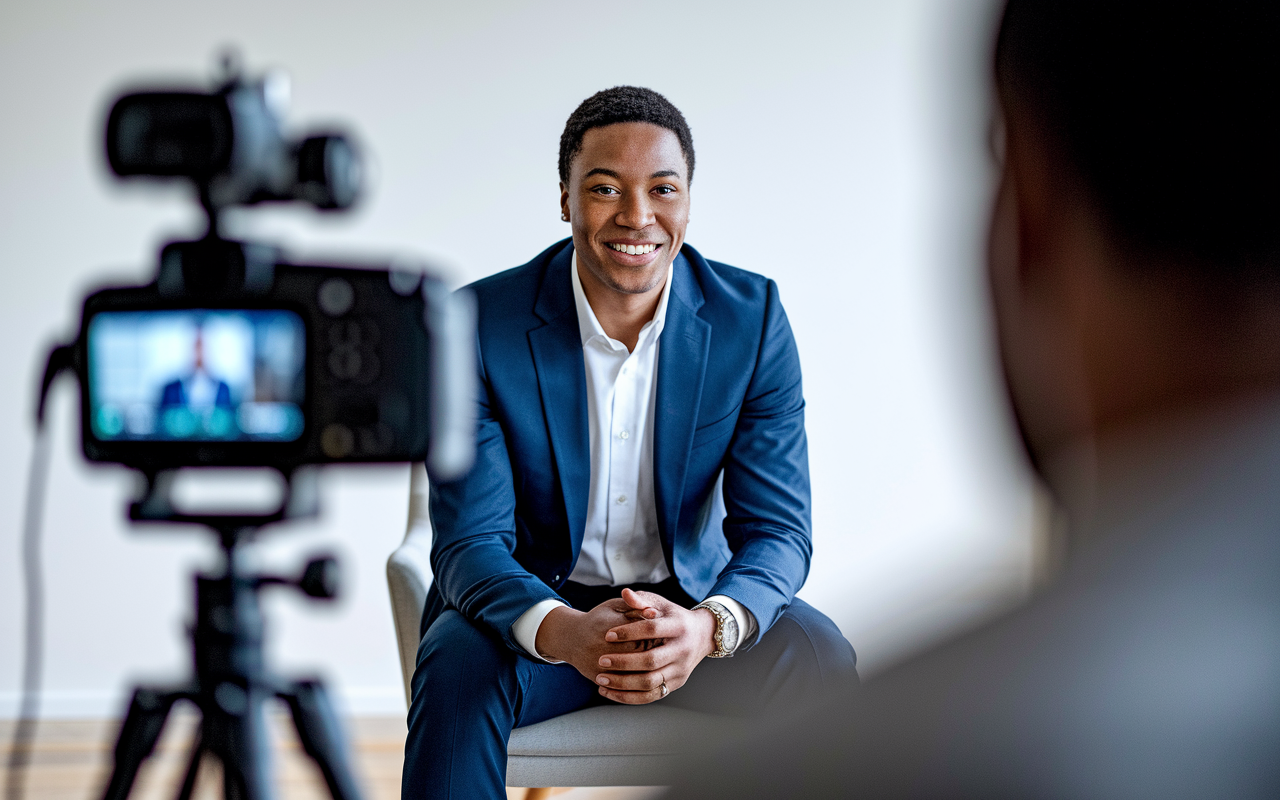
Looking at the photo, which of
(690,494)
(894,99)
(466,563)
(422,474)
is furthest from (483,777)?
(894,99)

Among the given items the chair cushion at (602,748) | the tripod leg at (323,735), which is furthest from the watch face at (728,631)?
the tripod leg at (323,735)

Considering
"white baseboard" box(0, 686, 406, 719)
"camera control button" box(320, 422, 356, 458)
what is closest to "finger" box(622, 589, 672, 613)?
"camera control button" box(320, 422, 356, 458)

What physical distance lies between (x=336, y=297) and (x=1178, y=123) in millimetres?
519

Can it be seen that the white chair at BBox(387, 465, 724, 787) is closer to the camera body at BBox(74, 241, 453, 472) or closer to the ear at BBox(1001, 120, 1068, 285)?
the camera body at BBox(74, 241, 453, 472)

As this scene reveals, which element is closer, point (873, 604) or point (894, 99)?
point (873, 604)

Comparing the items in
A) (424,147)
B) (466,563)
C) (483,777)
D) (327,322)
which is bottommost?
(483,777)

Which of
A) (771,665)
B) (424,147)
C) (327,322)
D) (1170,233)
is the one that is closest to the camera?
(1170,233)

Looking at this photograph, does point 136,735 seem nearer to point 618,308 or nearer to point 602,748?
point 602,748

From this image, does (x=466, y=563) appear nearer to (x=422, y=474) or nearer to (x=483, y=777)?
(x=483, y=777)

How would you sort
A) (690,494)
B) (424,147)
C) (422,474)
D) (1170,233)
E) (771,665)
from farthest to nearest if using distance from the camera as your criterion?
(424,147), (422,474), (690,494), (771,665), (1170,233)

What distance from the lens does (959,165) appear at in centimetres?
32

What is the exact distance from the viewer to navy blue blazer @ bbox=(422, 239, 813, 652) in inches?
57.4

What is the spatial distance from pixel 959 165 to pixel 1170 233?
0.23ft

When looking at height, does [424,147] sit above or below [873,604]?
above
